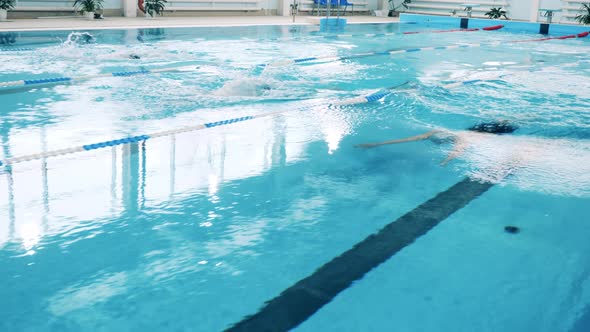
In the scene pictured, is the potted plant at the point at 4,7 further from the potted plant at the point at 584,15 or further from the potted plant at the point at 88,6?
the potted plant at the point at 584,15

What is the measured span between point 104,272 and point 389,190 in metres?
1.76

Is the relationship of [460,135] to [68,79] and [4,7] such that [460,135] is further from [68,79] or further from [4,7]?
[4,7]

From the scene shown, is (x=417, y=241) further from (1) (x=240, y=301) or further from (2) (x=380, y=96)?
(2) (x=380, y=96)

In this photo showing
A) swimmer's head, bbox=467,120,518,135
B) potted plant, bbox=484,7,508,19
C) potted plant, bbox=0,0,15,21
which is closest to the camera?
swimmer's head, bbox=467,120,518,135

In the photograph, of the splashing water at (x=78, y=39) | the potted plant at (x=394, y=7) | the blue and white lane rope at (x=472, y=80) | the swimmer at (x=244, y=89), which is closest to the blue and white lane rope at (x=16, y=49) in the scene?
the splashing water at (x=78, y=39)

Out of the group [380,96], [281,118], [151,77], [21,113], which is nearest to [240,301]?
[281,118]

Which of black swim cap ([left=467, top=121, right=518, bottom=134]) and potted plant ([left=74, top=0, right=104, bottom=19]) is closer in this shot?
black swim cap ([left=467, top=121, right=518, bottom=134])

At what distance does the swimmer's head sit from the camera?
5.09 metres

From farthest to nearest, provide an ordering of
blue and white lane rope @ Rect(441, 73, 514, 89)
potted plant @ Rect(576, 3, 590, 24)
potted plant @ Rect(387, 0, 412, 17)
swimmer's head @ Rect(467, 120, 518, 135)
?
potted plant @ Rect(387, 0, 412, 17)
potted plant @ Rect(576, 3, 590, 24)
blue and white lane rope @ Rect(441, 73, 514, 89)
swimmer's head @ Rect(467, 120, 518, 135)

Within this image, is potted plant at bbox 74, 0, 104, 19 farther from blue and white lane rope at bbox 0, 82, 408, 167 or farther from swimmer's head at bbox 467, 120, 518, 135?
swimmer's head at bbox 467, 120, 518, 135

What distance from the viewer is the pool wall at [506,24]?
Result: 59.6ft

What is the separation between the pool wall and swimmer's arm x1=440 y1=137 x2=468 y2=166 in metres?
15.4

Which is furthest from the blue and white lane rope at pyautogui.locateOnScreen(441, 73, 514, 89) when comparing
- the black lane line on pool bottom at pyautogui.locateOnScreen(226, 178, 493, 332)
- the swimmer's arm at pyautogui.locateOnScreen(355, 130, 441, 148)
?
the black lane line on pool bottom at pyautogui.locateOnScreen(226, 178, 493, 332)

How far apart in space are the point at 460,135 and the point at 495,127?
21.7 inches
